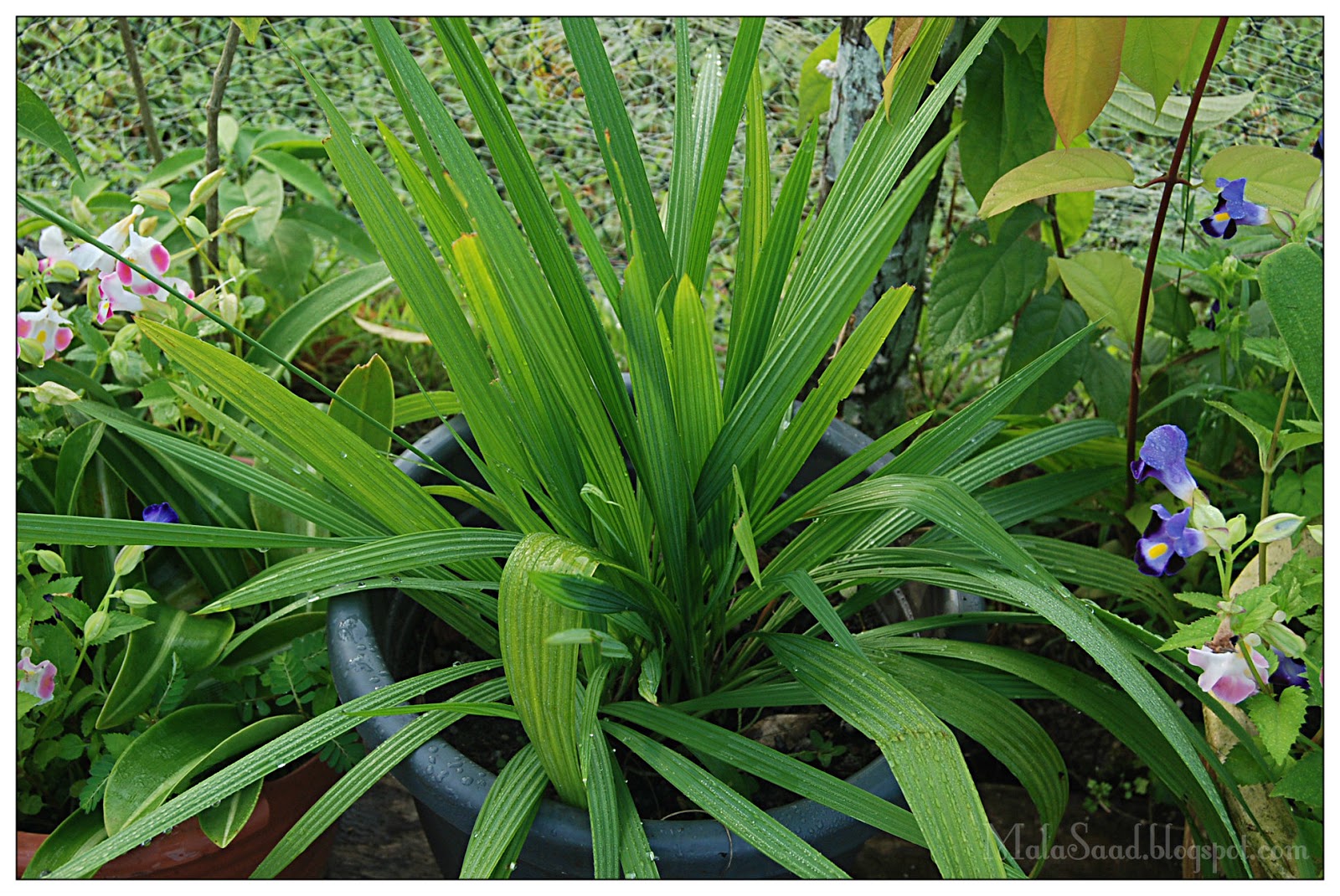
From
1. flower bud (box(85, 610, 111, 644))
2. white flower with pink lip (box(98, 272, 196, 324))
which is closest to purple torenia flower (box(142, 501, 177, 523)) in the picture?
flower bud (box(85, 610, 111, 644))

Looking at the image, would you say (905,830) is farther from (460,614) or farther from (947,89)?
(947,89)

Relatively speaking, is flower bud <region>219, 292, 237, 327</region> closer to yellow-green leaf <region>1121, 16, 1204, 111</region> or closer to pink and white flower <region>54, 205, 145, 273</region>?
pink and white flower <region>54, 205, 145, 273</region>

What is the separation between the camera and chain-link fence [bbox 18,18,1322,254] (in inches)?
78.9

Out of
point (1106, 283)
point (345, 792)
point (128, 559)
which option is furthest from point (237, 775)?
point (1106, 283)

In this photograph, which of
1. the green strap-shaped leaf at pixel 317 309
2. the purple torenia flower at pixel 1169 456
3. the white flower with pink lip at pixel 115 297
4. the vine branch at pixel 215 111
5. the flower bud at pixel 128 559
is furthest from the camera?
the green strap-shaped leaf at pixel 317 309

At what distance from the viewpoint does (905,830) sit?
79cm

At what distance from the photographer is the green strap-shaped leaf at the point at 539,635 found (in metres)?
0.72

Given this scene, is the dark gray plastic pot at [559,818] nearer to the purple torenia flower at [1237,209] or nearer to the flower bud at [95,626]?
the flower bud at [95,626]

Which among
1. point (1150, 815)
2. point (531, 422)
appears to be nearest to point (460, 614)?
point (531, 422)

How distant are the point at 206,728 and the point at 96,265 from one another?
1.71 feet

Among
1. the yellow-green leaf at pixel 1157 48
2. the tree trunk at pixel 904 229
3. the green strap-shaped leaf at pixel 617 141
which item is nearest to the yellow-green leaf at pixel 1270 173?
the yellow-green leaf at pixel 1157 48

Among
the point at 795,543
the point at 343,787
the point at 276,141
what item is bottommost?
the point at 343,787

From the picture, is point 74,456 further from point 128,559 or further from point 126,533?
point 126,533

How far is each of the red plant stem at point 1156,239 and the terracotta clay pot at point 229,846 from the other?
955mm
